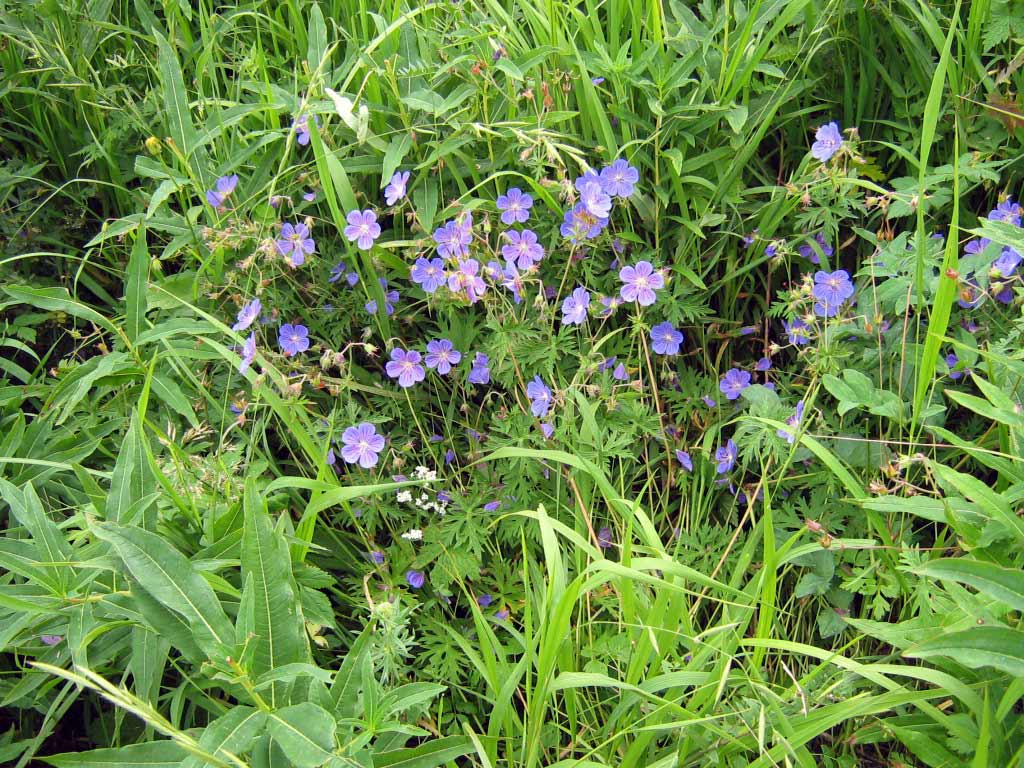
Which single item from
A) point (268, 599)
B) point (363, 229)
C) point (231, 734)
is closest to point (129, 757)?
point (231, 734)

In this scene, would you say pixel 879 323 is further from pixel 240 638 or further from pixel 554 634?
pixel 240 638

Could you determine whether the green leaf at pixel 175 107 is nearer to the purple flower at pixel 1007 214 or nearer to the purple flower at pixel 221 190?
the purple flower at pixel 221 190

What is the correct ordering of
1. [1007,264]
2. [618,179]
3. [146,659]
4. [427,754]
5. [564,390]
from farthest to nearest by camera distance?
[618,179], [564,390], [1007,264], [146,659], [427,754]

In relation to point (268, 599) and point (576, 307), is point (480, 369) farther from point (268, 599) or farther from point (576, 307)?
point (268, 599)

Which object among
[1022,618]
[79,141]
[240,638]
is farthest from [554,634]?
[79,141]

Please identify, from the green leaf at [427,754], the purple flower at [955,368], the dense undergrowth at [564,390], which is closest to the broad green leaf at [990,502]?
the dense undergrowth at [564,390]
